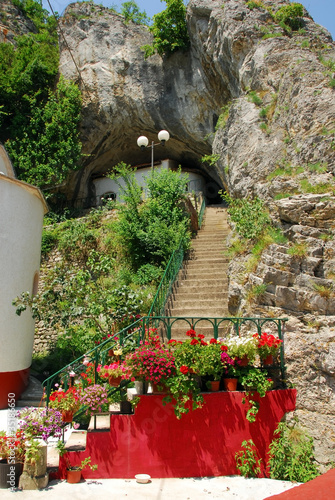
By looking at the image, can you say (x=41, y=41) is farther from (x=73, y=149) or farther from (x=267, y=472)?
(x=267, y=472)

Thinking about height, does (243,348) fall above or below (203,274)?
below

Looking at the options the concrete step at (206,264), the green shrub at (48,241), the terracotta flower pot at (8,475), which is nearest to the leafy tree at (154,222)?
the concrete step at (206,264)

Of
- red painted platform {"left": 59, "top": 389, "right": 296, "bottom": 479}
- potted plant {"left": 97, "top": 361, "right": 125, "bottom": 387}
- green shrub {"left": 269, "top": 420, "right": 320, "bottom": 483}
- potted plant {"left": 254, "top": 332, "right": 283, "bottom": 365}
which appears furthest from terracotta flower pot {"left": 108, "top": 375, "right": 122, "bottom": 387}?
green shrub {"left": 269, "top": 420, "right": 320, "bottom": 483}

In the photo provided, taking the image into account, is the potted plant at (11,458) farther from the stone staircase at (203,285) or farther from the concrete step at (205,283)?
the concrete step at (205,283)

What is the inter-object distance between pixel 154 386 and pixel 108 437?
99cm

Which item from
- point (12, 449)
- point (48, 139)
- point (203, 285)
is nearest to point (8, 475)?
point (12, 449)

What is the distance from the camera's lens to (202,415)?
19.1ft

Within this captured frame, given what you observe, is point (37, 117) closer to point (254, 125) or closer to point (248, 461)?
point (254, 125)

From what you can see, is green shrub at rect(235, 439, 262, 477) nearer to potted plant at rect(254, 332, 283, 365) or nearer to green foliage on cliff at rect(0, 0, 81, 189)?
potted plant at rect(254, 332, 283, 365)

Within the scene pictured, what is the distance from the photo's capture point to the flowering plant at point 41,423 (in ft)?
17.9

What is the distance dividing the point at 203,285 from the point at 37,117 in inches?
521

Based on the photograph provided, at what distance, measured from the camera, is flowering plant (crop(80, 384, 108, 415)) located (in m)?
5.74

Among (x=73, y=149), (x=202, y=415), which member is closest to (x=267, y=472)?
(x=202, y=415)

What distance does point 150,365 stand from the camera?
5.61 meters
